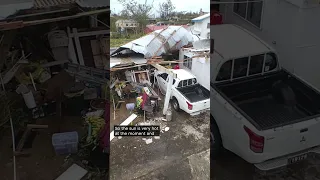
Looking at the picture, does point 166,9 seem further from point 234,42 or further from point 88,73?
point 88,73

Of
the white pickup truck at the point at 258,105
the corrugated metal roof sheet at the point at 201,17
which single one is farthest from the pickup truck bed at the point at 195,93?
the corrugated metal roof sheet at the point at 201,17

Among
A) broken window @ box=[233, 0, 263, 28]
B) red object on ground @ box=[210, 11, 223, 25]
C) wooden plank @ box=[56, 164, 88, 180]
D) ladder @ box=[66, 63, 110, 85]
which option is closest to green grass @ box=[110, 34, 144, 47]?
red object on ground @ box=[210, 11, 223, 25]

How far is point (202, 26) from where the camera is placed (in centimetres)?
211

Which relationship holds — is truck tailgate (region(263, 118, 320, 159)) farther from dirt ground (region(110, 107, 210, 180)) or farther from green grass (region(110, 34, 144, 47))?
green grass (region(110, 34, 144, 47))

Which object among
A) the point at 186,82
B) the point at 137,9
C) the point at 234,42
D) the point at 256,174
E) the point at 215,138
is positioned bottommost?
the point at 256,174

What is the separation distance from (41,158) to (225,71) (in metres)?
1.93

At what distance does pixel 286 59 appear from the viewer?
97.0 inches

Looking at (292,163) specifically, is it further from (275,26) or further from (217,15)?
(217,15)

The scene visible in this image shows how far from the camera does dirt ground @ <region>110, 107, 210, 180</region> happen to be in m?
2.18

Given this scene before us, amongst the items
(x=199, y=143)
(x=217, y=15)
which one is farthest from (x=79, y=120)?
(x=217, y=15)

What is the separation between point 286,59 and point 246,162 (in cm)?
87

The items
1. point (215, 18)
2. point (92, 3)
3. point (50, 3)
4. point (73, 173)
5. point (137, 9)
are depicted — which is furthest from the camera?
point (73, 173)

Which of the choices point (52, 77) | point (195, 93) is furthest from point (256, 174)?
point (52, 77)

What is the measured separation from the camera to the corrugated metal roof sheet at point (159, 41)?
6.86 ft
